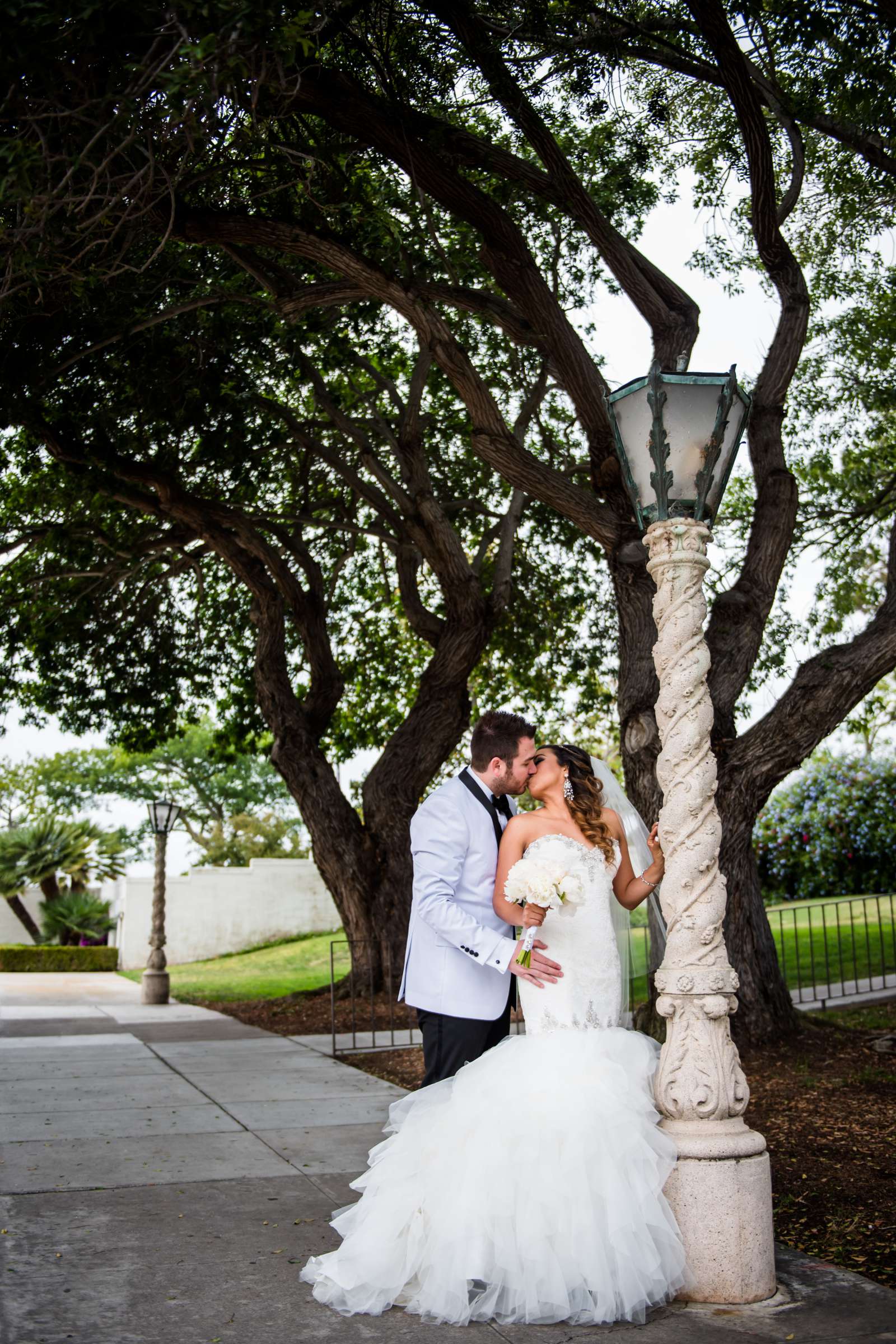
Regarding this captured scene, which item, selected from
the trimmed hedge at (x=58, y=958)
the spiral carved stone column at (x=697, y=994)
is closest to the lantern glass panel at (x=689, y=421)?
the spiral carved stone column at (x=697, y=994)

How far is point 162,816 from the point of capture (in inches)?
766

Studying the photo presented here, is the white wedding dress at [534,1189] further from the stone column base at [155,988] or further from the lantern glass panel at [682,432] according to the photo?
the stone column base at [155,988]

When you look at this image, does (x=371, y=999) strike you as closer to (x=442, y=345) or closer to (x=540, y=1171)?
(x=442, y=345)

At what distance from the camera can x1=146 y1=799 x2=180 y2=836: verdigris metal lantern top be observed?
766 inches

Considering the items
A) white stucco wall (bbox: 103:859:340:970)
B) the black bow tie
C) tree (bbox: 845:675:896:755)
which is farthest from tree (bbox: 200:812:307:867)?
the black bow tie

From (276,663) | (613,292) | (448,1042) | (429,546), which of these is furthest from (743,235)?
(448,1042)

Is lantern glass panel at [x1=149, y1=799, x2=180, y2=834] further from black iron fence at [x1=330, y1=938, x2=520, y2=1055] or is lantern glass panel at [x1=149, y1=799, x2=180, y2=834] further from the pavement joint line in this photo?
the pavement joint line

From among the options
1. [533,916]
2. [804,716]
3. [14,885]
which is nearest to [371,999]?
[804,716]

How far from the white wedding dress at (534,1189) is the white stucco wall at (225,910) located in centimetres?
2893

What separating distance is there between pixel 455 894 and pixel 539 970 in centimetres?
53

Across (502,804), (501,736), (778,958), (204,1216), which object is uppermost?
(501,736)

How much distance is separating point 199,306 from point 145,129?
5209 mm

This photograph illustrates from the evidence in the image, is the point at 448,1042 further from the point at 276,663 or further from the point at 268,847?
the point at 268,847

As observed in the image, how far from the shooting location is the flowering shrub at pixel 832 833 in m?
23.0
